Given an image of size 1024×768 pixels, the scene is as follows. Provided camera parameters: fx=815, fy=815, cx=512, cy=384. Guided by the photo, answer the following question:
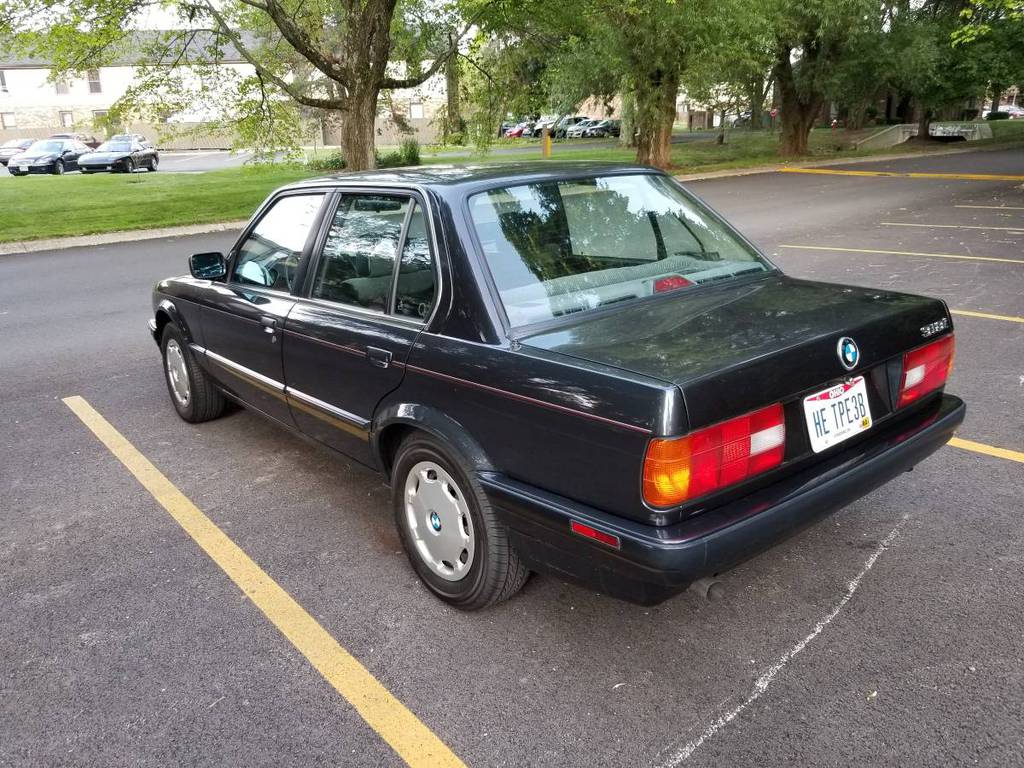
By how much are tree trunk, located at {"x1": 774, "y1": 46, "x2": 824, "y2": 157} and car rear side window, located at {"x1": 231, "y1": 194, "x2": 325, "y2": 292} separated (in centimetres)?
3070

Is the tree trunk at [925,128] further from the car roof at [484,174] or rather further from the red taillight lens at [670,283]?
the red taillight lens at [670,283]

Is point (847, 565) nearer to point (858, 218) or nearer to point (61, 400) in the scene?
point (61, 400)

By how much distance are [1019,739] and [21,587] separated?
363cm

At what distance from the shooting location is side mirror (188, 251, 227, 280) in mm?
4430

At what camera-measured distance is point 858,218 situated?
14156mm

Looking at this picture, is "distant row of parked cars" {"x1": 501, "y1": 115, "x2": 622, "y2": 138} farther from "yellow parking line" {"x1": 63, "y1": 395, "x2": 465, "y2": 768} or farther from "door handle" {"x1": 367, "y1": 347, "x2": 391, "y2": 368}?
"door handle" {"x1": 367, "y1": 347, "x2": 391, "y2": 368}

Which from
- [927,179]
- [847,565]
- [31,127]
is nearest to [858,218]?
[927,179]

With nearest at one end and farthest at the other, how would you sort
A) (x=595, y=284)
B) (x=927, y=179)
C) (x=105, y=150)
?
(x=595, y=284) → (x=927, y=179) → (x=105, y=150)

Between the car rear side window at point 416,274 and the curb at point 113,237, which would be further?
the curb at point 113,237

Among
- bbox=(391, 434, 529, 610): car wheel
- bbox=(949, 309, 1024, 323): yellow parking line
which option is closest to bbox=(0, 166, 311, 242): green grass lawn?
bbox=(949, 309, 1024, 323): yellow parking line

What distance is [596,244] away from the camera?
3275mm

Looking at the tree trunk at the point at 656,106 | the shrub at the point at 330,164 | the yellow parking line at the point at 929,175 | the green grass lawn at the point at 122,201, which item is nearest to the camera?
the green grass lawn at the point at 122,201

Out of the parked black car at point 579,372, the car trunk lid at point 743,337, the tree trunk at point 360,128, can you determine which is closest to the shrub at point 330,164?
the tree trunk at point 360,128

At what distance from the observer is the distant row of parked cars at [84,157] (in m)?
32.2
